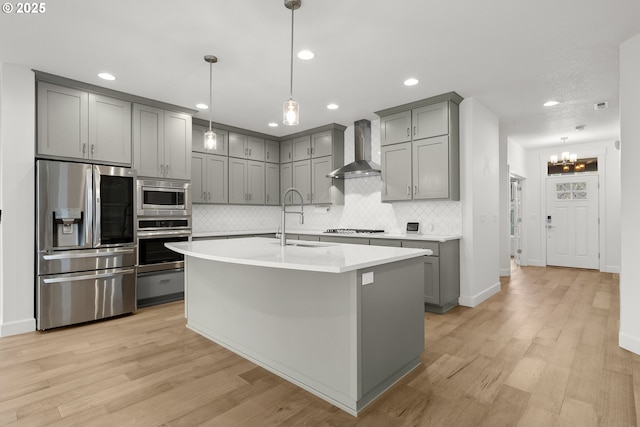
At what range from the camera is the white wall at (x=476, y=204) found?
14.1 ft

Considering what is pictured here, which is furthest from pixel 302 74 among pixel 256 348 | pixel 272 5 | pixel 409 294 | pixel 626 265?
pixel 626 265

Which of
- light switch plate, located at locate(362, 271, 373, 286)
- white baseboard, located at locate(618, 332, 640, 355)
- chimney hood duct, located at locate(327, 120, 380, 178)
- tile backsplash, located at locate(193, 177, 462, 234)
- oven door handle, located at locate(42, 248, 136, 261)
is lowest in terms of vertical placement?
white baseboard, located at locate(618, 332, 640, 355)

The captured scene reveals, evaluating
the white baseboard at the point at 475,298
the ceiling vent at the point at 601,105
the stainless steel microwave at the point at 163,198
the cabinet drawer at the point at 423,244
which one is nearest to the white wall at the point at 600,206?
the ceiling vent at the point at 601,105

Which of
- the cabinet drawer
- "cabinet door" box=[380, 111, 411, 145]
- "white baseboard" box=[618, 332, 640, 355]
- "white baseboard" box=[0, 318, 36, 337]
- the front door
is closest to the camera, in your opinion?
"white baseboard" box=[618, 332, 640, 355]

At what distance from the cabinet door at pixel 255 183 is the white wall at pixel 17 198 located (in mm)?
3080

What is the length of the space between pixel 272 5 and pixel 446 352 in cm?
311

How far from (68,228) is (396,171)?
406 centimetres

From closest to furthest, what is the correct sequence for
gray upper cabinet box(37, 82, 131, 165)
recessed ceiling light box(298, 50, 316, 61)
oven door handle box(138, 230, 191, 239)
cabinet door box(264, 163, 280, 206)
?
recessed ceiling light box(298, 50, 316, 61) → gray upper cabinet box(37, 82, 131, 165) → oven door handle box(138, 230, 191, 239) → cabinet door box(264, 163, 280, 206)

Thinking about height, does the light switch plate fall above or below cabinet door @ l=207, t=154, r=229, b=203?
below

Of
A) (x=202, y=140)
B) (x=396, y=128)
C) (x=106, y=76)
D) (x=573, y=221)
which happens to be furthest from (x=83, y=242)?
(x=573, y=221)

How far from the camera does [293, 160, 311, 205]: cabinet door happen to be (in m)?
6.02

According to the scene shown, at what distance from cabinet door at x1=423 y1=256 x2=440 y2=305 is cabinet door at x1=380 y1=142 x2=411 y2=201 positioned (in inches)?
40.2

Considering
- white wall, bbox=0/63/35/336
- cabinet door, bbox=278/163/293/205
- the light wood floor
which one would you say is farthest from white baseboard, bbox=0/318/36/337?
cabinet door, bbox=278/163/293/205

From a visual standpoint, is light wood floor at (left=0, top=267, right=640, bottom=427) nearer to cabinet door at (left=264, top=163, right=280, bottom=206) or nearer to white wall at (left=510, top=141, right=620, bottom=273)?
cabinet door at (left=264, top=163, right=280, bottom=206)
